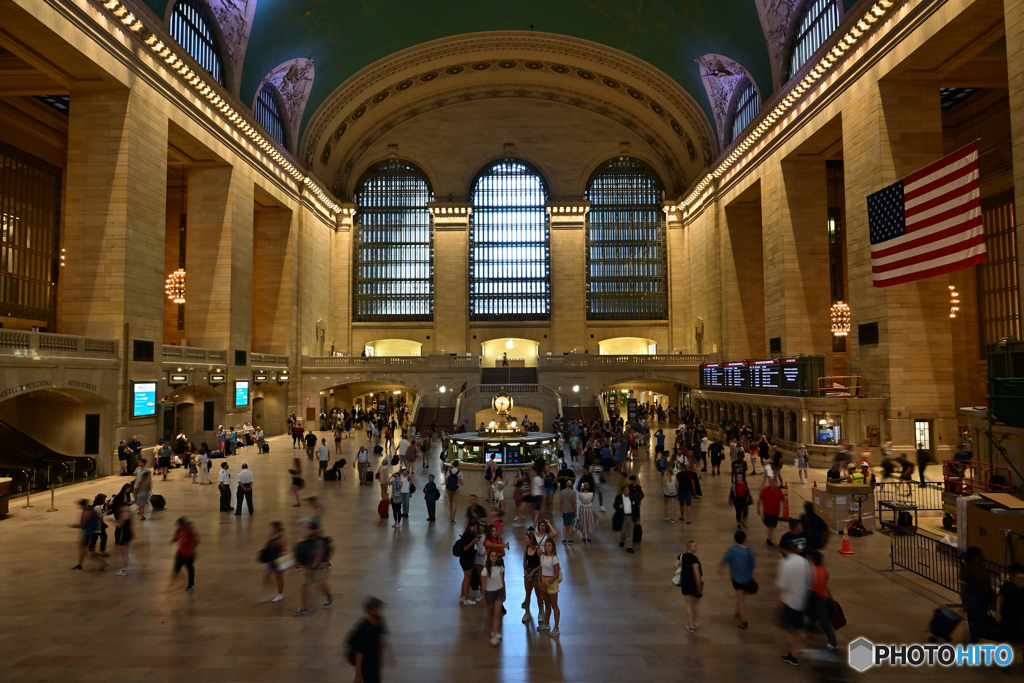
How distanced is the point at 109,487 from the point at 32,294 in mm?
12044

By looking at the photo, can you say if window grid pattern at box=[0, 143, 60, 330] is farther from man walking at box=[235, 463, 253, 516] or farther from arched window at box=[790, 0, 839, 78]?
arched window at box=[790, 0, 839, 78]

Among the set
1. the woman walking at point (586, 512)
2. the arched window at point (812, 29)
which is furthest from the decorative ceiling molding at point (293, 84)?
the woman walking at point (586, 512)

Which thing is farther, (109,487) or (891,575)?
(109,487)

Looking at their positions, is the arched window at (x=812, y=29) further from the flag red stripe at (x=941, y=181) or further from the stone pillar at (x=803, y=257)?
the flag red stripe at (x=941, y=181)

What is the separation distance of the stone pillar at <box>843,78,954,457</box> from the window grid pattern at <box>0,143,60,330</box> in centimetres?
2919

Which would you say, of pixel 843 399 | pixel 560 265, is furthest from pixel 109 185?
pixel 560 265

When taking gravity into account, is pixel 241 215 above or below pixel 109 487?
above

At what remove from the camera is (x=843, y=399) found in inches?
764

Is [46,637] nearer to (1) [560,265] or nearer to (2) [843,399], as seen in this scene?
(2) [843,399]

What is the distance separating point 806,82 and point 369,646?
974 inches

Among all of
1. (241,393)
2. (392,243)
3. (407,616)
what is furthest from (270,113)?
(407,616)

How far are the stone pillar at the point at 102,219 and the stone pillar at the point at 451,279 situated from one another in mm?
23823

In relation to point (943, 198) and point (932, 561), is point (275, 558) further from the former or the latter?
point (943, 198)

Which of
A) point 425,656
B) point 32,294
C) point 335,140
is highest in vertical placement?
point 335,140
